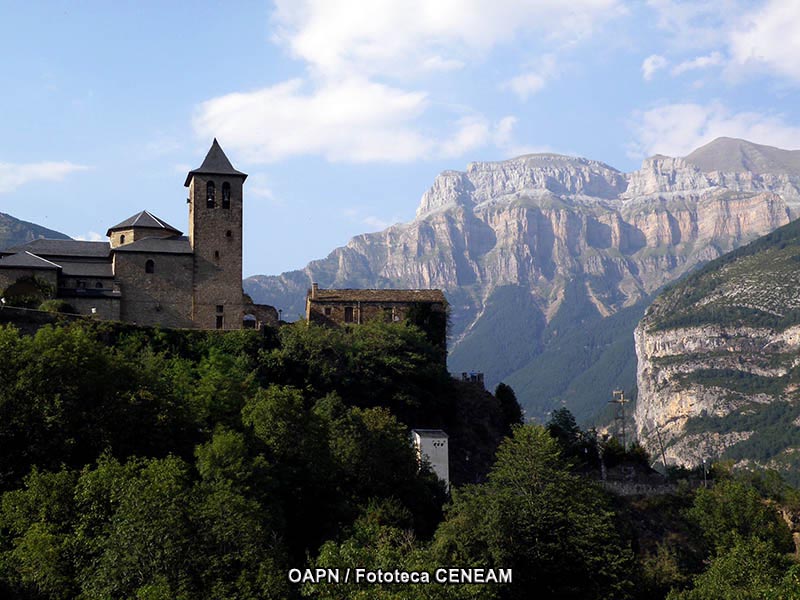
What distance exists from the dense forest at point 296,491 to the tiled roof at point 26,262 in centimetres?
708

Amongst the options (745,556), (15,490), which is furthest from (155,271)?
(745,556)

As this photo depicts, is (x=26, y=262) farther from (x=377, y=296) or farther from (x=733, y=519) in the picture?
(x=733, y=519)

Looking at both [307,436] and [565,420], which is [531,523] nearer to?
[307,436]

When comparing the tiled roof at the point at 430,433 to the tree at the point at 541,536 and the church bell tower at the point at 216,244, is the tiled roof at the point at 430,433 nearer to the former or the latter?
the tree at the point at 541,536

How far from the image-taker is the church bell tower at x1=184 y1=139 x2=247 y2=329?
74375mm

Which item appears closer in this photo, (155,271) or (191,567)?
(191,567)

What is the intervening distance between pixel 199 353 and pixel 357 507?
19258 mm

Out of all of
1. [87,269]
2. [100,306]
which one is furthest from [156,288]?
[87,269]

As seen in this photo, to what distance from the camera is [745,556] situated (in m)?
59.0

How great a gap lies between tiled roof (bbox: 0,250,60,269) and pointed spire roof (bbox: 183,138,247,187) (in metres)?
11.4

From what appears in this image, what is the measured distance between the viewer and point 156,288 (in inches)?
2906

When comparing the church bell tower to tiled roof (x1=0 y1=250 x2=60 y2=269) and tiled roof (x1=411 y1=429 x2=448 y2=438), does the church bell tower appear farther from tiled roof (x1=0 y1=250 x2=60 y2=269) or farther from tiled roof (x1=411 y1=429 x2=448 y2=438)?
tiled roof (x1=411 y1=429 x2=448 y2=438)

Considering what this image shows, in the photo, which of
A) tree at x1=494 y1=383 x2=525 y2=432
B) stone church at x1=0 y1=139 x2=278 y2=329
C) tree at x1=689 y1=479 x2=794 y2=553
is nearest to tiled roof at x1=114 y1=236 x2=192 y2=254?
stone church at x1=0 y1=139 x2=278 y2=329

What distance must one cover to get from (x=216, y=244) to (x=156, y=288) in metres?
5.01
